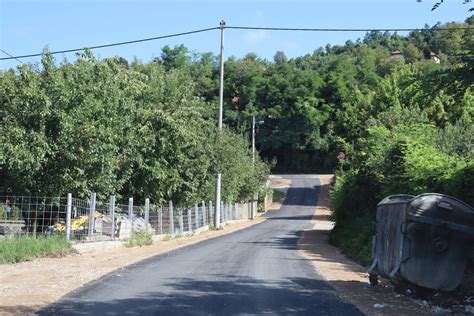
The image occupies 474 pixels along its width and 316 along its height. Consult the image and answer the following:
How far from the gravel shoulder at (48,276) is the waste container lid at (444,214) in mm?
6230

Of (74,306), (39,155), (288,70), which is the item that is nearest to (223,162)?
(39,155)

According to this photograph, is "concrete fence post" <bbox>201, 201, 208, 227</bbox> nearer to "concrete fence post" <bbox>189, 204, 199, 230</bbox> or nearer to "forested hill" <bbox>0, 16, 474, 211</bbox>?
"forested hill" <bbox>0, 16, 474, 211</bbox>

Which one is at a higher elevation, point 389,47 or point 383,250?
point 389,47

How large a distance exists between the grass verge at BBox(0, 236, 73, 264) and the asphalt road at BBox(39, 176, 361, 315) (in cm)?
271

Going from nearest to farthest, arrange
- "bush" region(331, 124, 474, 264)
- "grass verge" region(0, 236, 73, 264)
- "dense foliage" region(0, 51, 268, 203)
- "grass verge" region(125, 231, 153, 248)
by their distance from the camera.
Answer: "bush" region(331, 124, 474, 264) → "grass verge" region(0, 236, 73, 264) → "dense foliage" region(0, 51, 268, 203) → "grass verge" region(125, 231, 153, 248)

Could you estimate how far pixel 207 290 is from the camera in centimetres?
1058

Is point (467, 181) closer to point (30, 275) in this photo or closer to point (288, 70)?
point (30, 275)

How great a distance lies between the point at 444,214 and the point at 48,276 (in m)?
7.96

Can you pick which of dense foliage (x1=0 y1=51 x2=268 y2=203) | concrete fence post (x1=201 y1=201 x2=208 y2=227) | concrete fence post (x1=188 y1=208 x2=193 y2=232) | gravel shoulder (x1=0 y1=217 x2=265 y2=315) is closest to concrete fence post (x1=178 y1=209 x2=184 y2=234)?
dense foliage (x1=0 y1=51 x2=268 y2=203)

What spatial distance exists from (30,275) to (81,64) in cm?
1207

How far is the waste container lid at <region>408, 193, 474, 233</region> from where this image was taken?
31.6ft

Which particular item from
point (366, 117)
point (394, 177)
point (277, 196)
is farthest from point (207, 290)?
point (277, 196)

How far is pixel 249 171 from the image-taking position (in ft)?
169

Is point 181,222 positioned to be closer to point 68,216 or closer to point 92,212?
Answer: point 92,212
